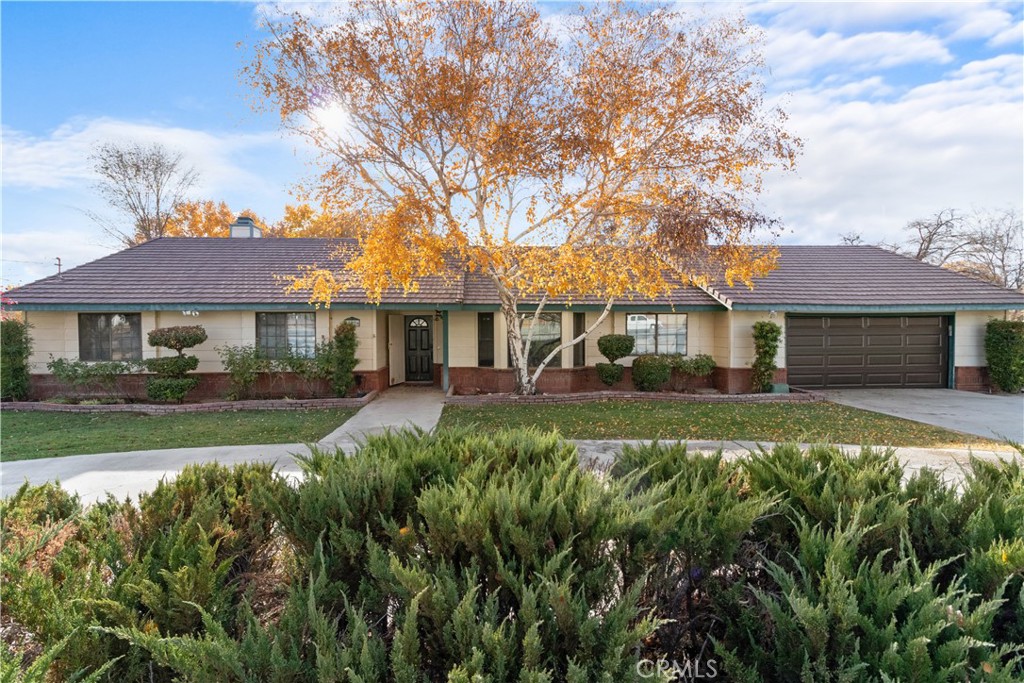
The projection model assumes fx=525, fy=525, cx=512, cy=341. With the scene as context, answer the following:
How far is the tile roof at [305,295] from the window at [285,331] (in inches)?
25.3

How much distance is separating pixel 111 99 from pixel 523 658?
11647mm

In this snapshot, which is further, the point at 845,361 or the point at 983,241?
the point at 983,241

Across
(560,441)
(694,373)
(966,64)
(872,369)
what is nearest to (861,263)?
(872,369)

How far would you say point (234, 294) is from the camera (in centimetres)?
1431

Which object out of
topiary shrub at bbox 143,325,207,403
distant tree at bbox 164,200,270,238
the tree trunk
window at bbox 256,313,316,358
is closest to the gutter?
the tree trunk

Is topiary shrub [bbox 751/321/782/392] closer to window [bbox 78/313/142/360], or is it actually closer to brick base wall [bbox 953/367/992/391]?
brick base wall [bbox 953/367/992/391]

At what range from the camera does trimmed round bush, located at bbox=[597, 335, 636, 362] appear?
1441 centimetres

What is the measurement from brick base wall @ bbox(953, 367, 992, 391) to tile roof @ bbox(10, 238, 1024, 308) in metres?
2.09

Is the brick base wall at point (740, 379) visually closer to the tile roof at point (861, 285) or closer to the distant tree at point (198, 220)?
the tile roof at point (861, 285)

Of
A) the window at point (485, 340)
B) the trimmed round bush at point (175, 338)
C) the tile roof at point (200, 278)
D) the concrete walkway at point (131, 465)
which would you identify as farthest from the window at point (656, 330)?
the trimmed round bush at point (175, 338)

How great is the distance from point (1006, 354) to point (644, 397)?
10.7 m

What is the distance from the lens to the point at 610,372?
14.6 metres

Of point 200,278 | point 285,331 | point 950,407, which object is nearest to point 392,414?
point 285,331
